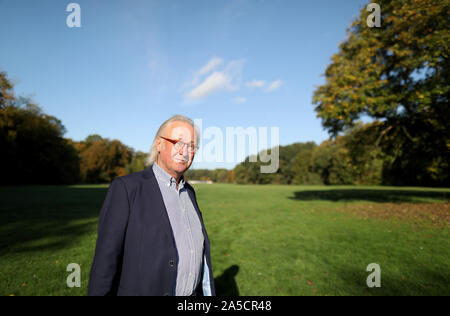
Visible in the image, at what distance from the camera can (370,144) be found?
1269 cm

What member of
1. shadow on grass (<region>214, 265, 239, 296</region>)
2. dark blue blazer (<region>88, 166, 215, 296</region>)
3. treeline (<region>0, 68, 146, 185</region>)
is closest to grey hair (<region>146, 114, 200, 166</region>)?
dark blue blazer (<region>88, 166, 215, 296</region>)

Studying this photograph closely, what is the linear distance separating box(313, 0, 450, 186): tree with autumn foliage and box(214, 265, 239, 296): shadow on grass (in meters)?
5.29

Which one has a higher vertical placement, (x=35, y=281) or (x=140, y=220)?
(x=140, y=220)

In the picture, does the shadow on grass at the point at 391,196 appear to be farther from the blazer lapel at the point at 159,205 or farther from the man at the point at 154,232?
the blazer lapel at the point at 159,205

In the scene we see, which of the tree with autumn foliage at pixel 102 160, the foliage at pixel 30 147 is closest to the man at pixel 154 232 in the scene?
the foliage at pixel 30 147

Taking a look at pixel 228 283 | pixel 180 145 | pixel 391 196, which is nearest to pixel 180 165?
pixel 180 145

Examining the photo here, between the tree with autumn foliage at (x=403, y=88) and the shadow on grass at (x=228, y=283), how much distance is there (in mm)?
5288

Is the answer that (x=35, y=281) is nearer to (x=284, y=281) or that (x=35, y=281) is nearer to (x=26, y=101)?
(x=284, y=281)

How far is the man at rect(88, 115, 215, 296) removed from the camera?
5.11ft

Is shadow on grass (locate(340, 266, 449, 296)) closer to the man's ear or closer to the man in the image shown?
the man

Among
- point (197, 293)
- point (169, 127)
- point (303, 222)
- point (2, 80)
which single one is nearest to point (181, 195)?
point (169, 127)

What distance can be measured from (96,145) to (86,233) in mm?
59752

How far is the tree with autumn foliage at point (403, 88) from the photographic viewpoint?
11.1 ft

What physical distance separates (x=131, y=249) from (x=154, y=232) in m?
0.22
